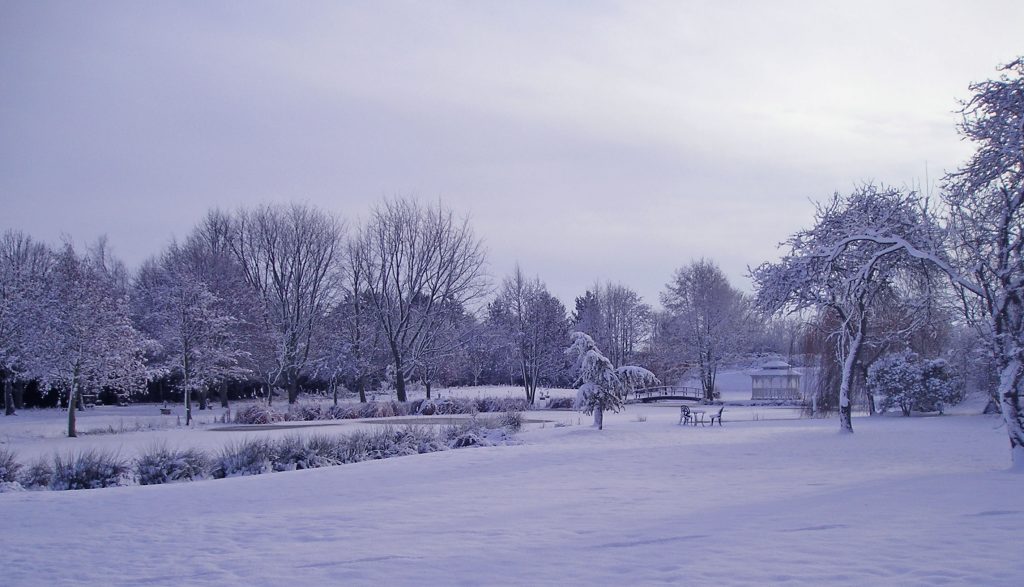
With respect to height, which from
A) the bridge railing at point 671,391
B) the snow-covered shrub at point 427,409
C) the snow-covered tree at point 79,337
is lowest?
the bridge railing at point 671,391

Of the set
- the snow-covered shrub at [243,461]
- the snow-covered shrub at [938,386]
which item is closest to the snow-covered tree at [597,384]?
the snow-covered shrub at [243,461]

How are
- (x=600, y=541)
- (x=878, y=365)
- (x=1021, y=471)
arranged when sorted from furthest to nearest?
(x=878, y=365) < (x=1021, y=471) < (x=600, y=541)

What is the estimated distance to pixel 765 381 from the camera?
58375 mm

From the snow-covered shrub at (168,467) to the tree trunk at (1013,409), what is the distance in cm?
1569

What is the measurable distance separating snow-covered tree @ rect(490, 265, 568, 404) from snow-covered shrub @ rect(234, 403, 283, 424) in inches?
649

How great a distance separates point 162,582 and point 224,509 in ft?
12.2

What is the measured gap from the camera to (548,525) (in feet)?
27.8

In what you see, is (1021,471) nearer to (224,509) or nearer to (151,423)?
(224,509)

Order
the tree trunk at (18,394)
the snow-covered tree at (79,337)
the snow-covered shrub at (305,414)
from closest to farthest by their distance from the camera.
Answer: the snow-covered tree at (79,337), the snow-covered shrub at (305,414), the tree trunk at (18,394)

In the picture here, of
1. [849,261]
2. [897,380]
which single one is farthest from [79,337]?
[897,380]

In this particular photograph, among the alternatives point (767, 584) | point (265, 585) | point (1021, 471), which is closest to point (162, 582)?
point (265, 585)

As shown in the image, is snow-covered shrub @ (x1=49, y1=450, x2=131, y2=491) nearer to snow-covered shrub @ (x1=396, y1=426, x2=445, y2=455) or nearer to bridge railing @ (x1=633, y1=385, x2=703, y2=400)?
snow-covered shrub @ (x1=396, y1=426, x2=445, y2=455)

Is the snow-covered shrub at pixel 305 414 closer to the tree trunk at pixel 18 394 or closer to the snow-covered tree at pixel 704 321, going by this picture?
the tree trunk at pixel 18 394

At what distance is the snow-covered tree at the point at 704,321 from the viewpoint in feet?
161
